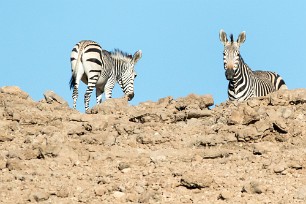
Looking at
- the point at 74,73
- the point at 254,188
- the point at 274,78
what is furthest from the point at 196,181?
the point at 74,73

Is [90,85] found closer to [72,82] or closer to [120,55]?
[72,82]

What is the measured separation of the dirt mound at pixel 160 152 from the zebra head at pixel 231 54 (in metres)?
3.01

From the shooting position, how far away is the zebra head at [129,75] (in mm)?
29438

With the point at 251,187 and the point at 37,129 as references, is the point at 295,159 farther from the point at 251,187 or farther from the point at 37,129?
the point at 37,129

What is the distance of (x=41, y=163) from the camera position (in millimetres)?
14422

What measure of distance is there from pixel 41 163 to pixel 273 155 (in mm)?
3928

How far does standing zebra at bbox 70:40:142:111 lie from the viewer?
26311 mm

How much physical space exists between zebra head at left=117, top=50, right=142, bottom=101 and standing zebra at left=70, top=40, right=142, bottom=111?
17 centimetres

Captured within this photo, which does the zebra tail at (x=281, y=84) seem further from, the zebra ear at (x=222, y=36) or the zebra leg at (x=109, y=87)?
the zebra leg at (x=109, y=87)

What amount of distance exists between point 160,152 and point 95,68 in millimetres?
12442

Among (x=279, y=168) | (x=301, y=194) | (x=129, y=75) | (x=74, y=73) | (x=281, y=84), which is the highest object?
(x=129, y=75)

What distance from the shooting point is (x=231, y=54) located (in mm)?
20078

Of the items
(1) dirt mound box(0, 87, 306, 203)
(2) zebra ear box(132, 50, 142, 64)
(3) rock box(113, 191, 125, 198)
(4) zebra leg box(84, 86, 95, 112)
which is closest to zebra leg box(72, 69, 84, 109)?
(4) zebra leg box(84, 86, 95, 112)

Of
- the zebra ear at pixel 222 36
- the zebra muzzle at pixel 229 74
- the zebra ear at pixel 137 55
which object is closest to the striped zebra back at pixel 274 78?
the zebra ear at pixel 222 36
